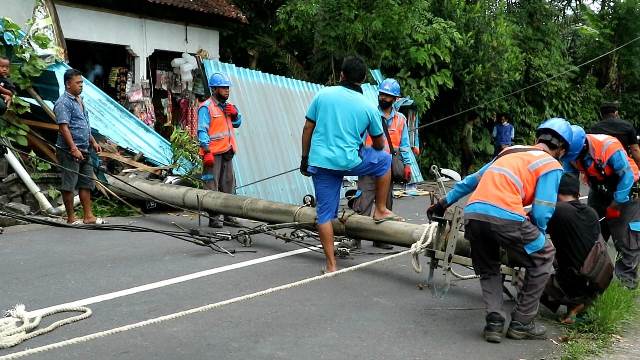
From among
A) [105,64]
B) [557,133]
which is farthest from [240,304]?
[105,64]

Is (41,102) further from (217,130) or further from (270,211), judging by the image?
(270,211)

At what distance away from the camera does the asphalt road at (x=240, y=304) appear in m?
3.98

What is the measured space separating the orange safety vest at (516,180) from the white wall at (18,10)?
33.5 ft

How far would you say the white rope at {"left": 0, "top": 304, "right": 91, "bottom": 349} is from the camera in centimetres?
390

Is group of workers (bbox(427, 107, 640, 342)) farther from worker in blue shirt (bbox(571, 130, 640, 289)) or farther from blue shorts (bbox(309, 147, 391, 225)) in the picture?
blue shorts (bbox(309, 147, 391, 225))

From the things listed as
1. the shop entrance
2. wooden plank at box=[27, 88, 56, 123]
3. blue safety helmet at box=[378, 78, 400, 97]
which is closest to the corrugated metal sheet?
wooden plank at box=[27, 88, 56, 123]

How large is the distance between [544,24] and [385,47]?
25.8 feet

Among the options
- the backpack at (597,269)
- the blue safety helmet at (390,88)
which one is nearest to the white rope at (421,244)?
the backpack at (597,269)

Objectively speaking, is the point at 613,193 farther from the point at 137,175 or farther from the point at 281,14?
the point at 281,14

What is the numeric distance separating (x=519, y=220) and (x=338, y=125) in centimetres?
194

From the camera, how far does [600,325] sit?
4559mm

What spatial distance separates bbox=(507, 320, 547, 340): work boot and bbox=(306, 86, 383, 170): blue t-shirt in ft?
6.56

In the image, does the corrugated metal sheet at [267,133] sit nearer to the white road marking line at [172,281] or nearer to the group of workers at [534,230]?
the white road marking line at [172,281]

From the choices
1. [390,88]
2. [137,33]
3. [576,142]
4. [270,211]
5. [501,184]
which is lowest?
[270,211]
